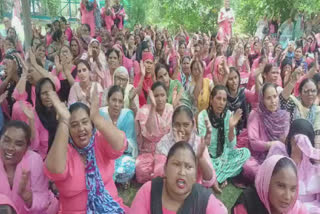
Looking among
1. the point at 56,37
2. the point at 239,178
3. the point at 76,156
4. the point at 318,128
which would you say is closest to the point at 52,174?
the point at 76,156

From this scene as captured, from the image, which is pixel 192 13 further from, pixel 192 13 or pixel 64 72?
pixel 64 72

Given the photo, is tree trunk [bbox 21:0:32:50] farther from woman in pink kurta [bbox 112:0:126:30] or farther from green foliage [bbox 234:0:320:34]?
green foliage [bbox 234:0:320:34]

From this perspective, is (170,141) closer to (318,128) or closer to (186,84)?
(318,128)

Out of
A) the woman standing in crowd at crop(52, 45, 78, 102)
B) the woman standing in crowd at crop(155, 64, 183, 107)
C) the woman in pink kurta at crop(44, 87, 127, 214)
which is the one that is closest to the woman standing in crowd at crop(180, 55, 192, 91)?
the woman standing in crowd at crop(155, 64, 183, 107)

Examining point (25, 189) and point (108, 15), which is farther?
point (108, 15)

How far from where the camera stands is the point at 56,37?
7.04 m

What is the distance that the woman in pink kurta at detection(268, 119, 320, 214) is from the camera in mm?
2514

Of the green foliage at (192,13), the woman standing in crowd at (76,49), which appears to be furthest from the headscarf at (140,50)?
the green foliage at (192,13)

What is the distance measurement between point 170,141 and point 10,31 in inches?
215

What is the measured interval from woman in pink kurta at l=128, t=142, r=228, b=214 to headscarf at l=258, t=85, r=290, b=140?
1.93 m

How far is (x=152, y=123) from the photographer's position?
3480mm

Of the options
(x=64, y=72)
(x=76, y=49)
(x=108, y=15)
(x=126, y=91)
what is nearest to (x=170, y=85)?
(x=126, y=91)

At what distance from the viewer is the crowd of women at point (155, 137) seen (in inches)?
73.0

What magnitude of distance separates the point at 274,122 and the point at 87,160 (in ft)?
7.33
